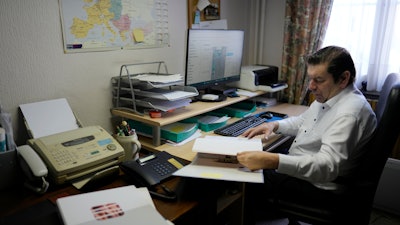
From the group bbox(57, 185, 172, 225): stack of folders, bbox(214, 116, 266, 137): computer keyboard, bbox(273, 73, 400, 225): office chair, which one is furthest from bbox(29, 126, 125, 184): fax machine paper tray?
bbox(273, 73, 400, 225): office chair

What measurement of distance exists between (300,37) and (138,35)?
1.44 meters

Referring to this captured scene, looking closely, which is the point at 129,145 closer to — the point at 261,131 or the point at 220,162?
the point at 220,162

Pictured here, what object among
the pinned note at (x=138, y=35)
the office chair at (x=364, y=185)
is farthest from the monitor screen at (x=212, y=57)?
the office chair at (x=364, y=185)

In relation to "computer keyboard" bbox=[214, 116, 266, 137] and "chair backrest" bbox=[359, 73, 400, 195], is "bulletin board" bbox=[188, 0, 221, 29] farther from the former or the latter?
"chair backrest" bbox=[359, 73, 400, 195]

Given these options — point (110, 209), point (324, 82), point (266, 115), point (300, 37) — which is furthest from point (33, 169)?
point (300, 37)

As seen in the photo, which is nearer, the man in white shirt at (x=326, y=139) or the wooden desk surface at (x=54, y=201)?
the wooden desk surface at (x=54, y=201)

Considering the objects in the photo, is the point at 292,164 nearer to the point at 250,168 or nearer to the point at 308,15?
the point at 250,168

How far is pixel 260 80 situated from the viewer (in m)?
2.51

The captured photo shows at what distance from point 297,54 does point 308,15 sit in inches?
13.0

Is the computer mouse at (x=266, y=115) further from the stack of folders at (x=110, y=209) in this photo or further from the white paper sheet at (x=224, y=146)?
the stack of folders at (x=110, y=209)

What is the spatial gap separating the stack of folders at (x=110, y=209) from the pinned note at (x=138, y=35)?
108cm

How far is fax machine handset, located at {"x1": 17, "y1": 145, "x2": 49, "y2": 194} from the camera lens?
1.09 m

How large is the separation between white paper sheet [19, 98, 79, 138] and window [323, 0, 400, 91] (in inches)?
84.1

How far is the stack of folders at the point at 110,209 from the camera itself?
0.87 meters
